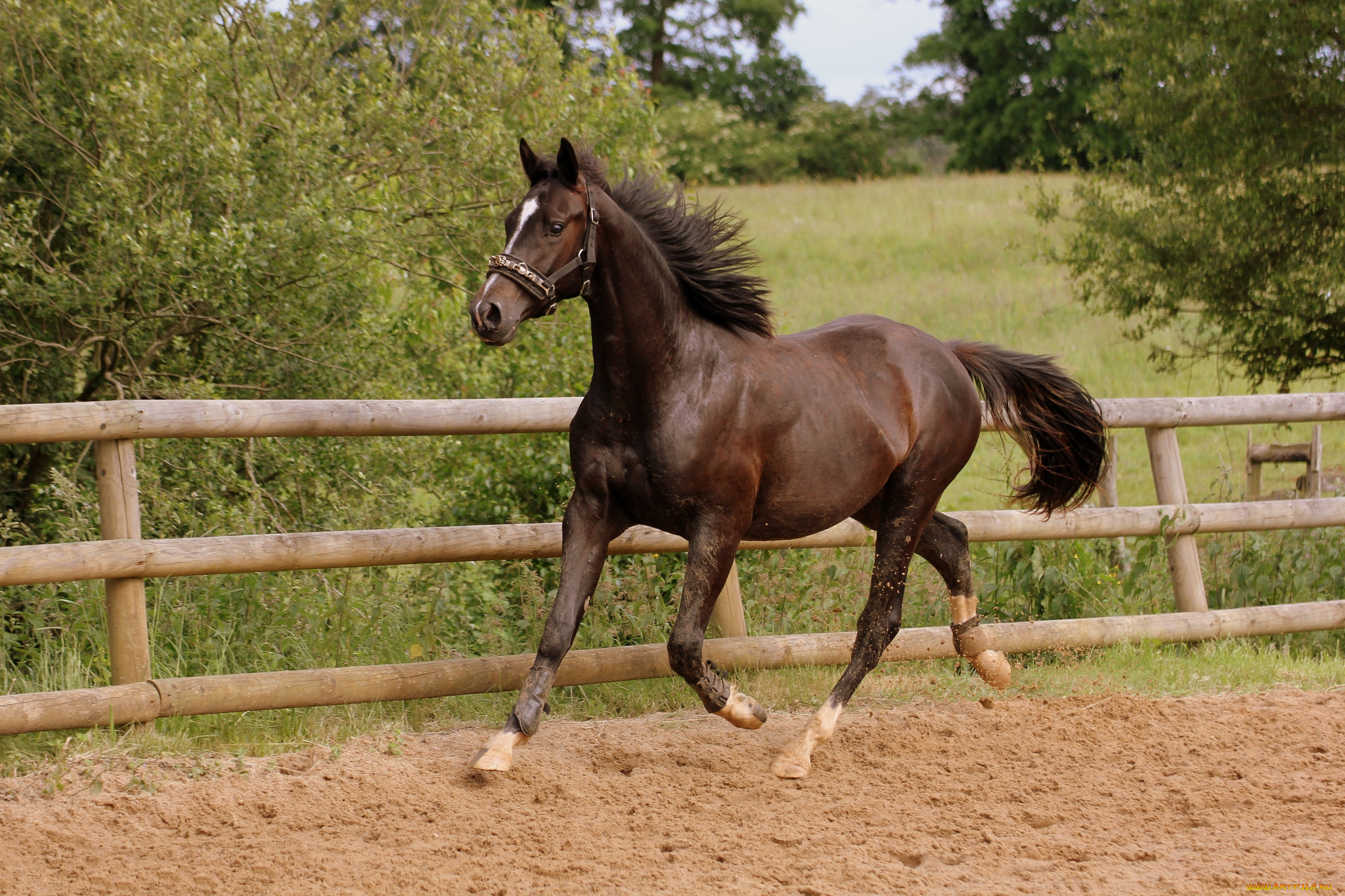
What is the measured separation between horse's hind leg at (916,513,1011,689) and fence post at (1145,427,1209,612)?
1585 millimetres

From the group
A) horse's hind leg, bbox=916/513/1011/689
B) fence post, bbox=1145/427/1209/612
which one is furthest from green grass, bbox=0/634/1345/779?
fence post, bbox=1145/427/1209/612

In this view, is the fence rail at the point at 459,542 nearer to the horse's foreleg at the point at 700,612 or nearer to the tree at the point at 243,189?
the horse's foreleg at the point at 700,612

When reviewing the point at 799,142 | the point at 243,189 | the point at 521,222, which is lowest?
the point at 521,222

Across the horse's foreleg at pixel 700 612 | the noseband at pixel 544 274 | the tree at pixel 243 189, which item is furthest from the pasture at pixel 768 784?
the tree at pixel 243 189

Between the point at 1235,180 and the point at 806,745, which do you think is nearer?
the point at 806,745

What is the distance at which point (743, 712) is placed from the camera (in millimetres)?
3824

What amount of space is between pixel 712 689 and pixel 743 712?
192mm

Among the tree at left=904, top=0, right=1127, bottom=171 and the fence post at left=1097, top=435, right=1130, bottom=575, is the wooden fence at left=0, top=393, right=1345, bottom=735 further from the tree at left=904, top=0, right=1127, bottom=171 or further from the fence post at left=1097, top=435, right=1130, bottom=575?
the tree at left=904, top=0, right=1127, bottom=171

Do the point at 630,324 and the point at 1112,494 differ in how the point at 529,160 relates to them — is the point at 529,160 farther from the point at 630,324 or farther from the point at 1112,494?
the point at 1112,494

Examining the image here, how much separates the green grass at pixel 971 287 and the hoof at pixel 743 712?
15.2ft

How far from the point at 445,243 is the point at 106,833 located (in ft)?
14.9

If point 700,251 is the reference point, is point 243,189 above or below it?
above

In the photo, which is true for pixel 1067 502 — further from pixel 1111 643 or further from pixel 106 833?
pixel 106 833

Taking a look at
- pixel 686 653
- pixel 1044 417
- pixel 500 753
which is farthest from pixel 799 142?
pixel 500 753
